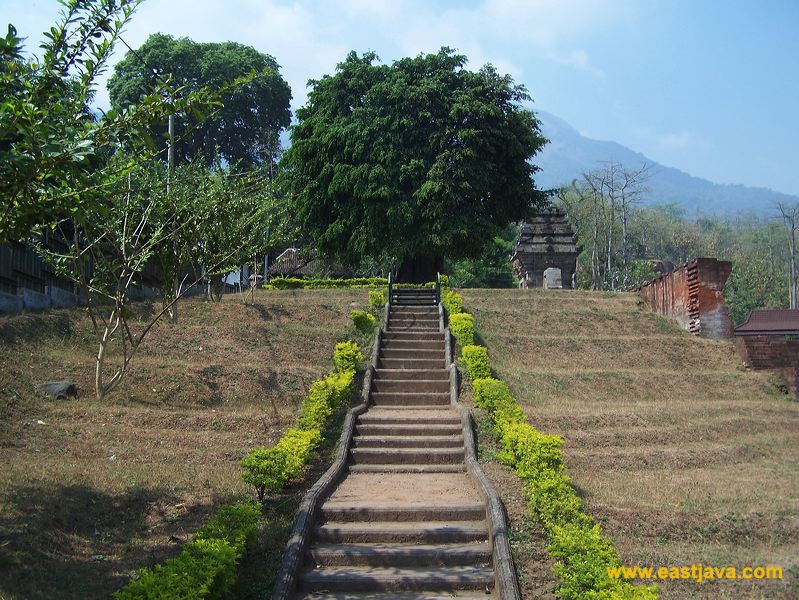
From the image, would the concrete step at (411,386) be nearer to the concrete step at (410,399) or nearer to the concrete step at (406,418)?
the concrete step at (410,399)

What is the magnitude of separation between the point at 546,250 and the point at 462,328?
17550 mm

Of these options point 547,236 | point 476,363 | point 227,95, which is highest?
point 227,95

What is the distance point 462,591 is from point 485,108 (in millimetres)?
21683

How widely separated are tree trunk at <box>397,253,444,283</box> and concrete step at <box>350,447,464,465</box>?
17.3 metres

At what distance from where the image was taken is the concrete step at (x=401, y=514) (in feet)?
28.4

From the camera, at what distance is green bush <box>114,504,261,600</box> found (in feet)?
18.7

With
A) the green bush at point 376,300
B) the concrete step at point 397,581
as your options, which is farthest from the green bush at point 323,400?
the green bush at point 376,300

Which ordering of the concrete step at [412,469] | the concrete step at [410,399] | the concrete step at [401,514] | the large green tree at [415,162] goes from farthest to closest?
the large green tree at [415,162]
the concrete step at [410,399]
the concrete step at [412,469]
the concrete step at [401,514]

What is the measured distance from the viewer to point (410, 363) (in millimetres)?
16109

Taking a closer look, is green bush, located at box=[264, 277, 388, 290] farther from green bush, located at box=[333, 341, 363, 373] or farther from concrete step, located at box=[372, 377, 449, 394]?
concrete step, located at box=[372, 377, 449, 394]

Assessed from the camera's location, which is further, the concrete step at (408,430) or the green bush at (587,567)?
the concrete step at (408,430)

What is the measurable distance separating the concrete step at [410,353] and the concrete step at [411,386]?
4.90 ft

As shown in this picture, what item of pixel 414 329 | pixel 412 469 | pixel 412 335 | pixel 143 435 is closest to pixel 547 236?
pixel 414 329

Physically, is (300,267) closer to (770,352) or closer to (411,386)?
(411,386)
